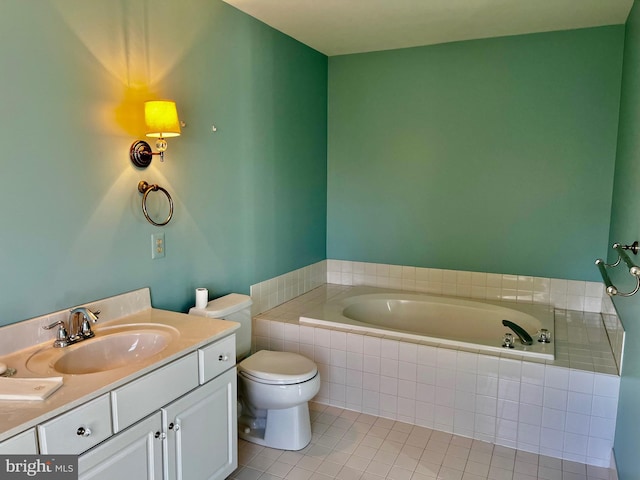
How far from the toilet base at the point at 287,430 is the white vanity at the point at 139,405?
402 mm

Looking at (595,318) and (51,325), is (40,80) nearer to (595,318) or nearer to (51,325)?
(51,325)

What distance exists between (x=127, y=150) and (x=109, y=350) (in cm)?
92

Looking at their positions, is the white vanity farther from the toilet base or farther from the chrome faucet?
the toilet base

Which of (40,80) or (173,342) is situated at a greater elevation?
(40,80)

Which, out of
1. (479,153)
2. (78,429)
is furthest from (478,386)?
(78,429)

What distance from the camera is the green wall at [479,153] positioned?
3.32 meters

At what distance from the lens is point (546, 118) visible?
11.2ft

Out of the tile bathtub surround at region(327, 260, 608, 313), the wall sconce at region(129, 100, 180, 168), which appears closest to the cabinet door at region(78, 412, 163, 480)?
the wall sconce at region(129, 100, 180, 168)

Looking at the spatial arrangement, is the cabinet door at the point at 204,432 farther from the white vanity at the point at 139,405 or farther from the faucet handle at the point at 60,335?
the faucet handle at the point at 60,335

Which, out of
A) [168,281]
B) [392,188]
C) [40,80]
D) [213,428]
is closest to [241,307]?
[168,281]

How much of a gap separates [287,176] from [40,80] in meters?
1.91

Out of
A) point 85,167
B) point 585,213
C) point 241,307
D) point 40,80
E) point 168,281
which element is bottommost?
point 241,307

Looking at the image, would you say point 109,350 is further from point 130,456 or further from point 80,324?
point 130,456

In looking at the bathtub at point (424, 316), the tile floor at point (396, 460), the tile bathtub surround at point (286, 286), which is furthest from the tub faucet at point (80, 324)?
the bathtub at point (424, 316)
